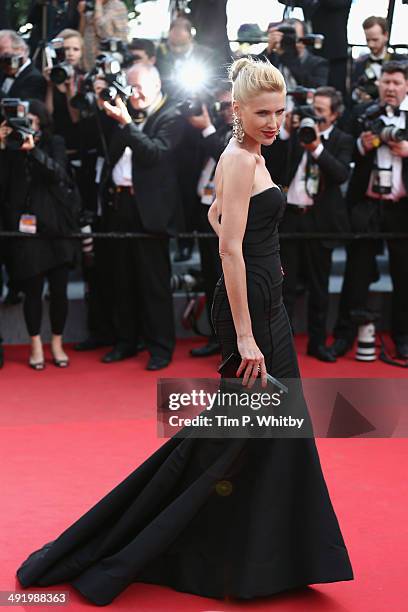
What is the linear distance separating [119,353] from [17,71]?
5.81 ft

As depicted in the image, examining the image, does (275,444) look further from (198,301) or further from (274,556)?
(198,301)

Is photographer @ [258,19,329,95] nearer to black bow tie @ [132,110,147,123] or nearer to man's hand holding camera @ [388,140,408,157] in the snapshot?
man's hand holding camera @ [388,140,408,157]

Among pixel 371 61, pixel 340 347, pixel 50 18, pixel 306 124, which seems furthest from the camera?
pixel 50 18

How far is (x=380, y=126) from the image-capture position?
5.83m

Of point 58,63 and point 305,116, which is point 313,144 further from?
point 58,63

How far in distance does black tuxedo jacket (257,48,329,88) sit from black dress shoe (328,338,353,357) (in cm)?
158

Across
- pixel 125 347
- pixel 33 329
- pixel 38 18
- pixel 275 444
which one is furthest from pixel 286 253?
pixel 275 444

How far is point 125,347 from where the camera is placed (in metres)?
6.05

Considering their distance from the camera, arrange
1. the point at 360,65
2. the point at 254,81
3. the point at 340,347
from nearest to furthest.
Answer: the point at 254,81, the point at 340,347, the point at 360,65

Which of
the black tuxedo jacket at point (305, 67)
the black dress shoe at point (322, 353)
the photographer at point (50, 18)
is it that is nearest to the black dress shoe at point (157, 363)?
the black dress shoe at point (322, 353)

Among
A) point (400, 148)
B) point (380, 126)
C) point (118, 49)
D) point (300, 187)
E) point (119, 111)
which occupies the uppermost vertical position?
point (118, 49)

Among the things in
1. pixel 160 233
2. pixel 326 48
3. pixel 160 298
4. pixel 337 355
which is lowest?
pixel 337 355

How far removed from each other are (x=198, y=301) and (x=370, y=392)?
1.40m

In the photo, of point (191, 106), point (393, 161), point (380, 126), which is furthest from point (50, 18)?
point (393, 161)
